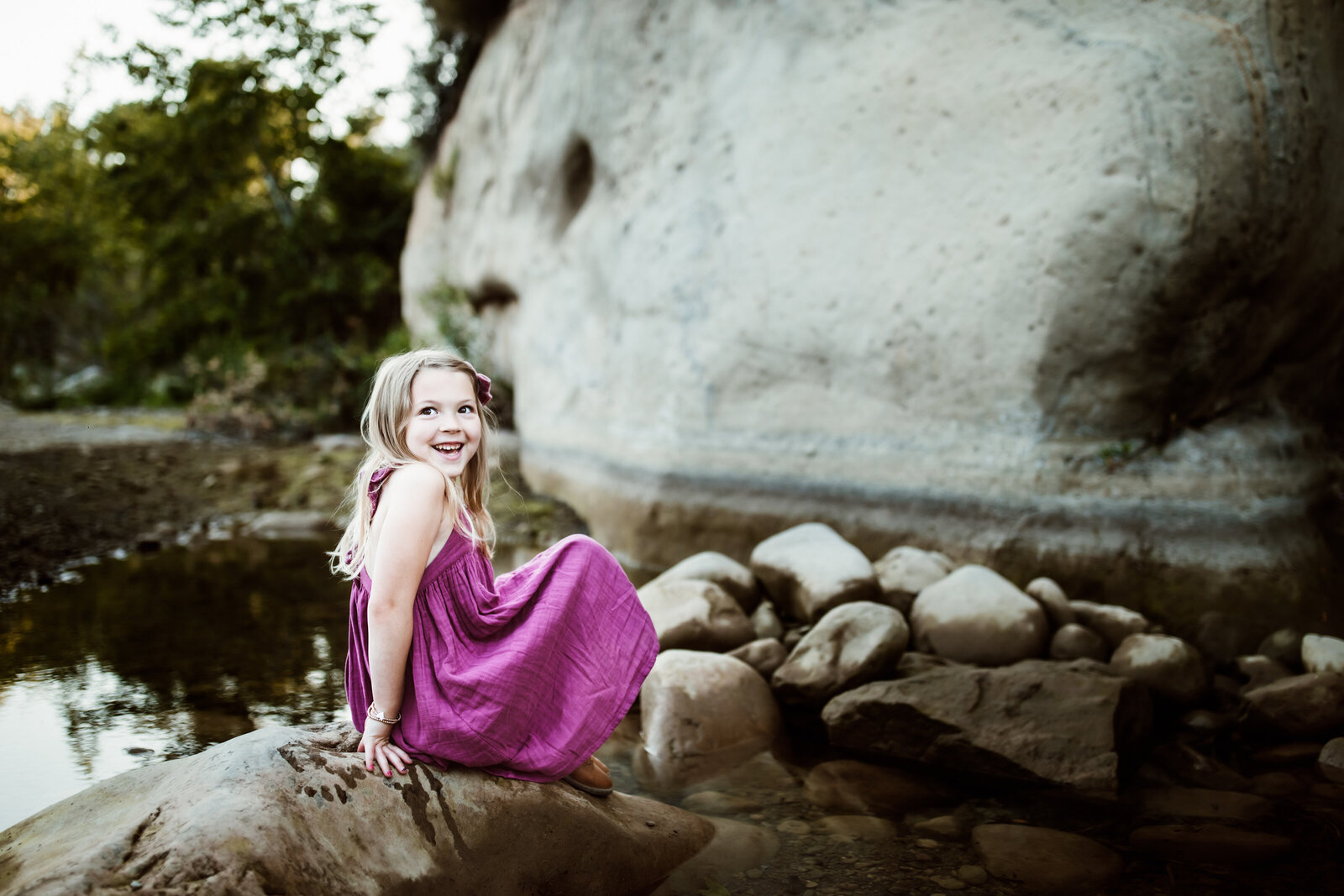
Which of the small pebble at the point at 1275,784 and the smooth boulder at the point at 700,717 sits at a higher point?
the smooth boulder at the point at 700,717

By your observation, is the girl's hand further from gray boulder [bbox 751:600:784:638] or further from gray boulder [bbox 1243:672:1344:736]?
gray boulder [bbox 1243:672:1344:736]

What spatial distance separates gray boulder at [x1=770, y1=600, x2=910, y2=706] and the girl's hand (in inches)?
73.8

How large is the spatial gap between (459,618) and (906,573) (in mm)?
2634

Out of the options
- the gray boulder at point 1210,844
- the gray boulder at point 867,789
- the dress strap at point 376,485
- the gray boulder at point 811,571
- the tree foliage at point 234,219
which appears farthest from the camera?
the tree foliage at point 234,219

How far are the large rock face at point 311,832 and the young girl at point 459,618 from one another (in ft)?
0.27

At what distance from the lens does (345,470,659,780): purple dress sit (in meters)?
2.12

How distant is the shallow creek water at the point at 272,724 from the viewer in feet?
8.11

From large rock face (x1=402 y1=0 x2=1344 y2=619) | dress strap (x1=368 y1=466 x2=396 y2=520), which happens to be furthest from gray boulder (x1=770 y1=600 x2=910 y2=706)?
dress strap (x1=368 y1=466 x2=396 y2=520)

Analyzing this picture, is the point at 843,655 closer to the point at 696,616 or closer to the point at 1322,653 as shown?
the point at 696,616

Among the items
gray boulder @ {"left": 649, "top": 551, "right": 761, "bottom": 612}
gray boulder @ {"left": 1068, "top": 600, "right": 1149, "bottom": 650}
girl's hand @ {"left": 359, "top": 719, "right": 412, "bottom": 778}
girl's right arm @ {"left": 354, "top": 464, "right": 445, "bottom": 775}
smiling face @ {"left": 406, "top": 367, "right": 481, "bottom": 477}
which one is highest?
smiling face @ {"left": 406, "top": 367, "right": 481, "bottom": 477}

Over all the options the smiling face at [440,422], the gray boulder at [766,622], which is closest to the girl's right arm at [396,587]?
the smiling face at [440,422]

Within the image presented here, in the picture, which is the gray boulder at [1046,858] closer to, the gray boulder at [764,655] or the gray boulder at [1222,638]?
the gray boulder at [764,655]

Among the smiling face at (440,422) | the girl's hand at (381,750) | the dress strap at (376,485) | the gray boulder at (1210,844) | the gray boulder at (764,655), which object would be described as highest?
the smiling face at (440,422)

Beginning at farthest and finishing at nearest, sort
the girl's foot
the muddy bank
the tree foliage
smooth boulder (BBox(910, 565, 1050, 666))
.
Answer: the tree foliage → the muddy bank → smooth boulder (BBox(910, 565, 1050, 666)) → the girl's foot
